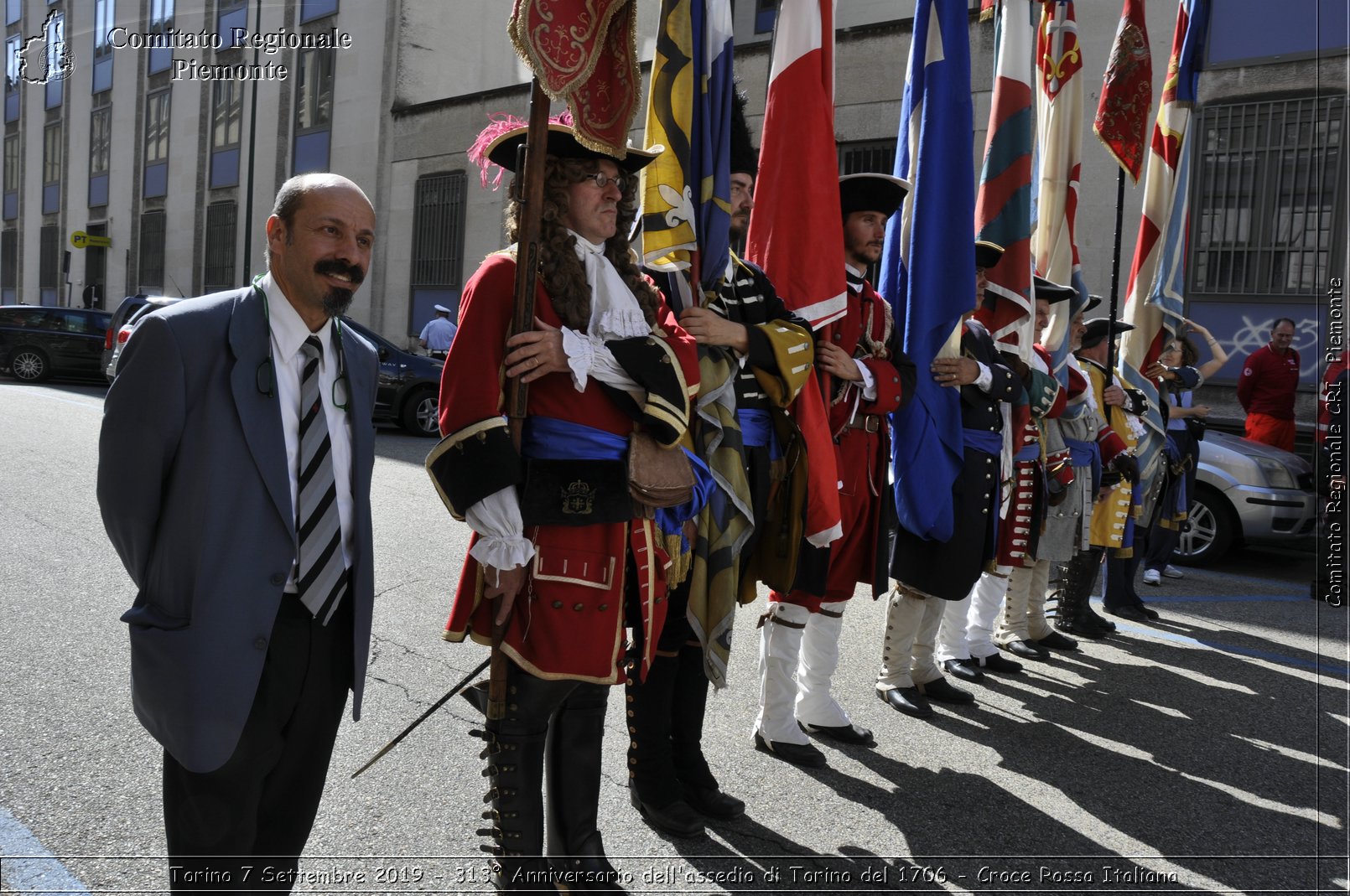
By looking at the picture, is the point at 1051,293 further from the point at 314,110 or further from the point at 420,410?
the point at 314,110

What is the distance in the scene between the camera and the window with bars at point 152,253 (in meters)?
31.3

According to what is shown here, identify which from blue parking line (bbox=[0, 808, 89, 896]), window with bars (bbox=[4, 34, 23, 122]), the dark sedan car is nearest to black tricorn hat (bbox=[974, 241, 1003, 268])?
blue parking line (bbox=[0, 808, 89, 896])

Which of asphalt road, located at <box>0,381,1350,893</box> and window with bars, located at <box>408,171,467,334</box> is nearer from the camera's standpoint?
→ asphalt road, located at <box>0,381,1350,893</box>

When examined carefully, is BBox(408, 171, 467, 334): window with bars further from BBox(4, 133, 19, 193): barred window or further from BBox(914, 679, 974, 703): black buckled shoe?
BBox(4, 133, 19, 193): barred window

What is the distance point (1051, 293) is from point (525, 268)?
13.9 ft

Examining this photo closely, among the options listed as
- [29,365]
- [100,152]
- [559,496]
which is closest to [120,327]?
[29,365]

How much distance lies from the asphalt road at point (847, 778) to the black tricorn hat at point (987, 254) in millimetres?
2243

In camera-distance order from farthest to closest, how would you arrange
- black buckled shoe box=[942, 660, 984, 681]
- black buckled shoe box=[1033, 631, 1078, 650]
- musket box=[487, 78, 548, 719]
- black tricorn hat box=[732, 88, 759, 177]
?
black buckled shoe box=[1033, 631, 1078, 650] → black buckled shoe box=[942, 660, 984, 681] → black tricorn hat box=[732, 88, 759, 177] → musket box=[487, 78, 548, 719]

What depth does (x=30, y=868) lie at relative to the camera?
2.92 metres

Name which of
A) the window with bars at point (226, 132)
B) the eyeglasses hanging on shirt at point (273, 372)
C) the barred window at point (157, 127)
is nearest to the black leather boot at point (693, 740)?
the eyeglasses hanging on shirt at point (273, 372)

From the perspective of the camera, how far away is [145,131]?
31781 millimetres

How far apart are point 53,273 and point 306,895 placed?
41524mm

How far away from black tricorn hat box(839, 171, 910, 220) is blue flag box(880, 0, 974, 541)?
13.8 inches

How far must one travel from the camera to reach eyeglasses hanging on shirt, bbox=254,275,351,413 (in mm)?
2195
